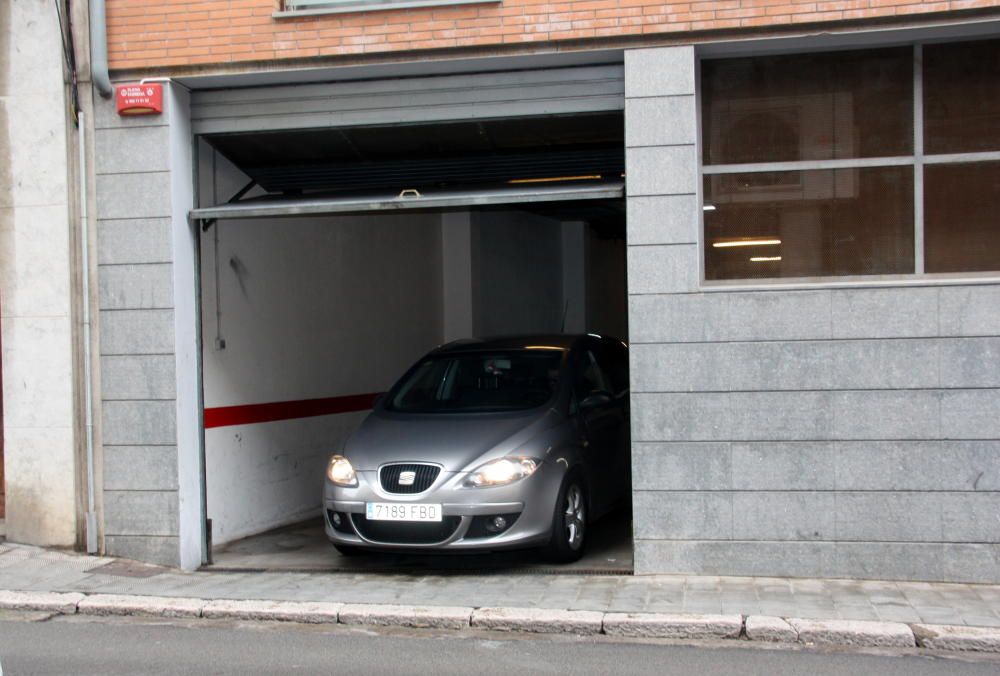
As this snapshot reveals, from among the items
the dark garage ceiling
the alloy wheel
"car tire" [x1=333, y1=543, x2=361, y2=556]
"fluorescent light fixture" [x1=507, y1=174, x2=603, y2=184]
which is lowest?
"car tire" [x1=333, y1=543, x2=361, y2=556]

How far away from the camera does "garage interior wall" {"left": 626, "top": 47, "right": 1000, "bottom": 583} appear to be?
7.92 m

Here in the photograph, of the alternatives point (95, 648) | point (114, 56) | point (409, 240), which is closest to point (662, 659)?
point (95, 648)

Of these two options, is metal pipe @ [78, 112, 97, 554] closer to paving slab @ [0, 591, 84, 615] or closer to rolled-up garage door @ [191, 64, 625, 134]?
rolled-up garage door @ [191, 64, 625, 134]

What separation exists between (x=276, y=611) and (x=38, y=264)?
3678mm

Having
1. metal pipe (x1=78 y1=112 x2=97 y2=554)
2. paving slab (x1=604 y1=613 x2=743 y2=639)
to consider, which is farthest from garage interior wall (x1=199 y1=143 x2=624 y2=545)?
paving slab (x1=604 y1=613 x2=743 y2=639)

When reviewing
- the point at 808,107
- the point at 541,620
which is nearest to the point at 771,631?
the point at 541,620

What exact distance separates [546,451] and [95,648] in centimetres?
343

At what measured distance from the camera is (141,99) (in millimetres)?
8906

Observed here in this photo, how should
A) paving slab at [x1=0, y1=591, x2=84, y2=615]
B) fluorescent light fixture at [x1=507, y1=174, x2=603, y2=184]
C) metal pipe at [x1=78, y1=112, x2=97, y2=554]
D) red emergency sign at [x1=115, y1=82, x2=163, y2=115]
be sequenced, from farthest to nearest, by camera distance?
fluorescent light fixture at [x1=507, y1=174, x2=603, y2=184]
metal pipe at [x1=78, y1=112, x2=97, y2=554]
red emergency sign at [x1=115, y1=82, x2=163, y2=115]
paving slab at [x1=0, y1=591, x2=84, y2=615]

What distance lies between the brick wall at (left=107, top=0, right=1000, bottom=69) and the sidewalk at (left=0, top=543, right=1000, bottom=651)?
13.0ft

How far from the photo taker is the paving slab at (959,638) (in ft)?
21.2

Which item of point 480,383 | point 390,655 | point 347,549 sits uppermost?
point 480,383

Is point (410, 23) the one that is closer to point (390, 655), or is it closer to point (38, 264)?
point (38, 264)

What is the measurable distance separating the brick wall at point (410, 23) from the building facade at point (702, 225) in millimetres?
18
